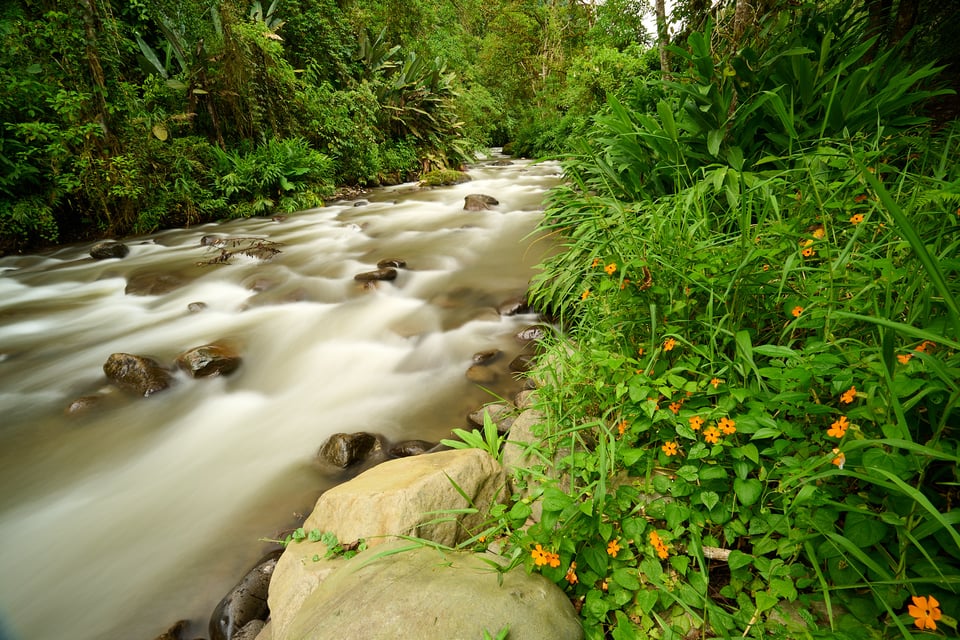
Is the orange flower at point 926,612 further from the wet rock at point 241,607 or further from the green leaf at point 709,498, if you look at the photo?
the wet rock at point 241,607

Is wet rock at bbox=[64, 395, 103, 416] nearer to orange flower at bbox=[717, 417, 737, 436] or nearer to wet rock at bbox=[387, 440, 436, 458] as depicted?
wet rock at bbox=[387, 440, 436, 458]

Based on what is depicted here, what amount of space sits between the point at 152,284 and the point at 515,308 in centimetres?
423

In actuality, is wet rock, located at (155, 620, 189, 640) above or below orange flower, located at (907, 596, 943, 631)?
below

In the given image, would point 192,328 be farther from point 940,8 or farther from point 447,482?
point 940,8

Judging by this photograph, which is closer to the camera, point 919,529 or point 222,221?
point 919,529

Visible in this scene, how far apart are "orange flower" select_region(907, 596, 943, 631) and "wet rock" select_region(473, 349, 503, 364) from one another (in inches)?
103

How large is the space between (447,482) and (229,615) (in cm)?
106

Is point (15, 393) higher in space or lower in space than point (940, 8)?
lower

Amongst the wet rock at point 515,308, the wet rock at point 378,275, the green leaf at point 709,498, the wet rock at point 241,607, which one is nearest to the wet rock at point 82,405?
the wet rock at point 241,607

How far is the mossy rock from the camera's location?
411 inches

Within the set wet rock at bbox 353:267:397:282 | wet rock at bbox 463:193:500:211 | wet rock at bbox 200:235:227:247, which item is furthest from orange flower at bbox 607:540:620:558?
wet rock at bbox 463:193:500:211

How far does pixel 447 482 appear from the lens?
157cm

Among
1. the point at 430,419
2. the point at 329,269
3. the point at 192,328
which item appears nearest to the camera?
the point at 430,419

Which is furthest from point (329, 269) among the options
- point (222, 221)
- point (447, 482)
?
point (447, 482)
